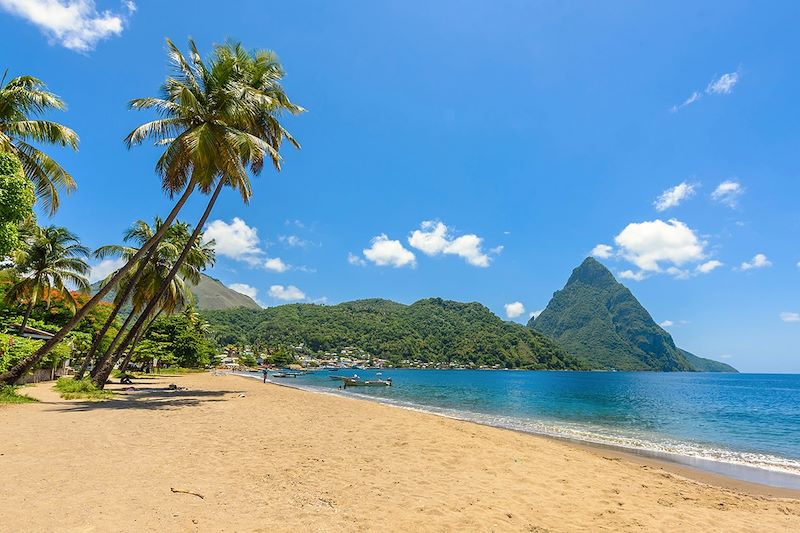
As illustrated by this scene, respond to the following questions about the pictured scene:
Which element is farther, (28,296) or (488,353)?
(488,353)

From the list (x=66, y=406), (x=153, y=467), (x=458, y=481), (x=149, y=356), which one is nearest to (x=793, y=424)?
(x=458, y=481)

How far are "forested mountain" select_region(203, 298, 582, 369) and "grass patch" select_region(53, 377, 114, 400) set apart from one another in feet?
426

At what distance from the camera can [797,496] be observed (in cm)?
996

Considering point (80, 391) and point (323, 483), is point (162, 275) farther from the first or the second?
point (323, 483)

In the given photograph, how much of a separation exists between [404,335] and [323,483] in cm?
17040

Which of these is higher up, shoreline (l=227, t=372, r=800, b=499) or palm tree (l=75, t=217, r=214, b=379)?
palm tree (l=75, t=217, r=214, b=379)

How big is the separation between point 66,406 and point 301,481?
12.4m

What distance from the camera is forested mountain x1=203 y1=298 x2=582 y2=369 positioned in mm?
157500

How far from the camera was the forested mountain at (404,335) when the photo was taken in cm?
15750

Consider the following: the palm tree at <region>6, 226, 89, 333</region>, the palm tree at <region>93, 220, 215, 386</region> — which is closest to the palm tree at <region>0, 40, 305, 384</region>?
the palm tree at <region>93, 220, 215, 386</region>

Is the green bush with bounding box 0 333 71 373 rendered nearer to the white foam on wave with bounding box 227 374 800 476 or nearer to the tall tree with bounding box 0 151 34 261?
the tall tree with bounding box 0 151 34 261

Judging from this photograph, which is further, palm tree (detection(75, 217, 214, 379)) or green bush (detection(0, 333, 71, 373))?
palm tree (detection(75, 217, 214, 379))

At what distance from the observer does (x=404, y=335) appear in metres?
176

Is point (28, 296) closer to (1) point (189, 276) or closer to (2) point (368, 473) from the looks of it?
(1) point (189, 276)
